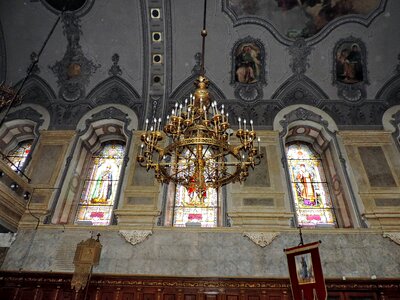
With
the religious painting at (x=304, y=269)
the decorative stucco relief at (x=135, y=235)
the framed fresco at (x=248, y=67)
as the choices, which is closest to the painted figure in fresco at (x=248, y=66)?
the framed fresco at (x=248, y=67)

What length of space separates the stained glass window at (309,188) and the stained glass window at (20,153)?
7599 mm

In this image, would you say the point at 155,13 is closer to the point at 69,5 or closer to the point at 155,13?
the point at 155,13

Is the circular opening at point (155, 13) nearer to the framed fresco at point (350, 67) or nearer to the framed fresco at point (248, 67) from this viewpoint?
the framed fresco at point (248, 67)

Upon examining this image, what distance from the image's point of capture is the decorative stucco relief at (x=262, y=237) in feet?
24.8

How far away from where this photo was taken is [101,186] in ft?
30.6

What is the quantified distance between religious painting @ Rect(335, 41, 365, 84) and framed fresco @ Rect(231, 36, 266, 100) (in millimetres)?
2285

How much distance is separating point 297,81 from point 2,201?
8558 mm

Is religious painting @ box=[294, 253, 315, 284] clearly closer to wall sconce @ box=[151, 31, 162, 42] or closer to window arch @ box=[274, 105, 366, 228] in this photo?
window arch @ box=[274, 105, 366, 228]

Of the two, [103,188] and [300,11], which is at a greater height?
[300,11]

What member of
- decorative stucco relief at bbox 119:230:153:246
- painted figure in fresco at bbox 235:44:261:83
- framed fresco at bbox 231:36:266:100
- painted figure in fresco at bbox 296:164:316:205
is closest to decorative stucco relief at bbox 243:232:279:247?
painted figure in fresco at bbox 296:164:316:205

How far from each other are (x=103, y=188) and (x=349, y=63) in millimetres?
8138

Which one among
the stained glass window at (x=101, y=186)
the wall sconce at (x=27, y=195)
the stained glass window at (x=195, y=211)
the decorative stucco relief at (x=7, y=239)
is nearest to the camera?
the decorative stucco relief at (x=7, y=239)

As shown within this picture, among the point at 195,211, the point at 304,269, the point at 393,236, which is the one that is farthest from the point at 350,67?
the point at 304,269

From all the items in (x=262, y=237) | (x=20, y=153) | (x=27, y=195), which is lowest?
(x=262, y=237)
